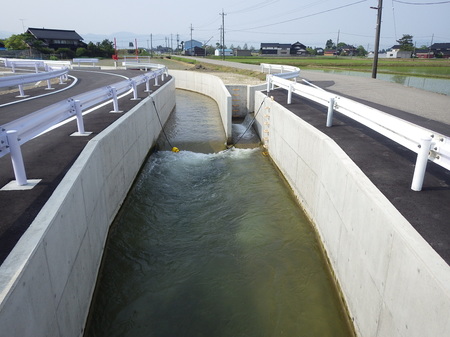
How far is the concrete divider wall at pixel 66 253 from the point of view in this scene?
2.80 m

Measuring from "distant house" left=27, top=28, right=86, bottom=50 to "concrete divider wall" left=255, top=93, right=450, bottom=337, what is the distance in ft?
258

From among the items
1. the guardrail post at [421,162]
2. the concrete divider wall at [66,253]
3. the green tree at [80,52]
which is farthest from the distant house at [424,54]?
the concrete divider wall at [66,253]

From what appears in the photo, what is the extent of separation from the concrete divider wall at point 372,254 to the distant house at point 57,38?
78.6m

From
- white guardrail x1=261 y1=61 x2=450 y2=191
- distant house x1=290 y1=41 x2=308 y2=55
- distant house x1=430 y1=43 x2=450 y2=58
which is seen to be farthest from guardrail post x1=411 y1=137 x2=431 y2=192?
distant house x1=290 y1=41 x2=308 y2=55

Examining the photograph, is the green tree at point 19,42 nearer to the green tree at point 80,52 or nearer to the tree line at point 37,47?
the tree line at point 37,47

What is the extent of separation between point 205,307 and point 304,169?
170 inches

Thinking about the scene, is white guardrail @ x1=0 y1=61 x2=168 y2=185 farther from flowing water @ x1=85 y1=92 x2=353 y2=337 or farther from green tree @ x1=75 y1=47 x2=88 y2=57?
green tree @ x1=75 y1=47 x2=88 y2=57

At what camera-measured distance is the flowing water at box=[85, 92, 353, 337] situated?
15.9 feet

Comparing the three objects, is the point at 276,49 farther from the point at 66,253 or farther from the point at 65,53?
the point at 66,253

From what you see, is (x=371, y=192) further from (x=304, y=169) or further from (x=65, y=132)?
(x=65, y=132)

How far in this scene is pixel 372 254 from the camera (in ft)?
13.5

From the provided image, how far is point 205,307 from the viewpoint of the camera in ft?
16.8

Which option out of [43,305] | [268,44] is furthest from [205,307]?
[268,44]

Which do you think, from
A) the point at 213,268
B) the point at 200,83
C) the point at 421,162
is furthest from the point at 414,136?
the point at 200,83
